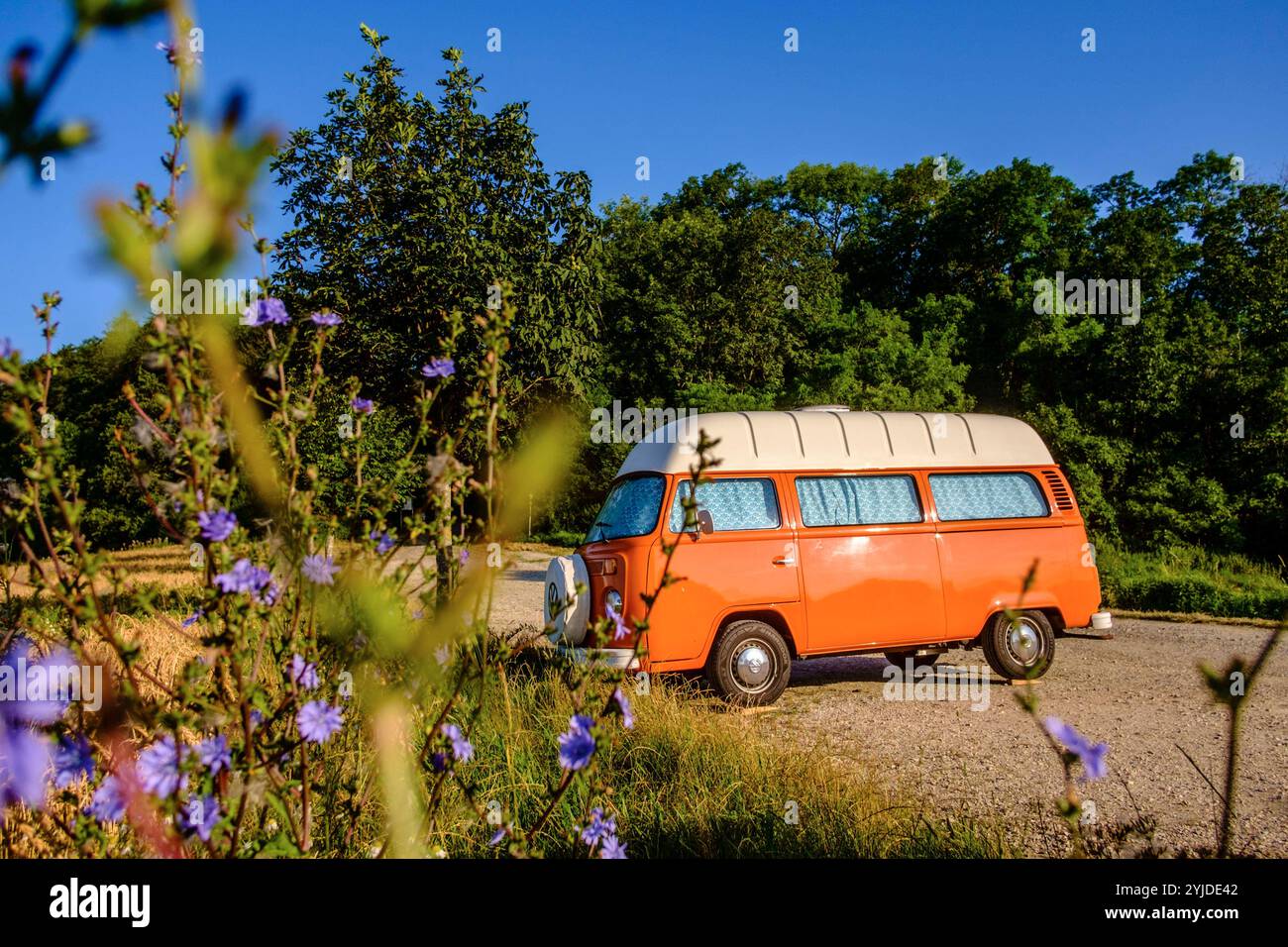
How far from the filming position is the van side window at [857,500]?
730cm

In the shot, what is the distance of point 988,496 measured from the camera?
7.94 meters

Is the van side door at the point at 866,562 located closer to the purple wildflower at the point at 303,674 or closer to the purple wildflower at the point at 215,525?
the purple wildflower at the point at 303,674

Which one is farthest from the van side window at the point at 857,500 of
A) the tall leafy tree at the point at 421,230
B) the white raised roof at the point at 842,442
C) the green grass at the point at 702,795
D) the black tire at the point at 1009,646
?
the tall leafy tree at the point at 421,230

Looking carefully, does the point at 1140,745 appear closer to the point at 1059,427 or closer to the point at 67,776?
the point at 67,776

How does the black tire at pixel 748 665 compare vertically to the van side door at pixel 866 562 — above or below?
below

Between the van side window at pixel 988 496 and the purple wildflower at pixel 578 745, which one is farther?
the van side window at pixel 988 496

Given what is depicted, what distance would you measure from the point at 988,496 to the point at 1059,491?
2.77ft

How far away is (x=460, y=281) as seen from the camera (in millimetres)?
11133

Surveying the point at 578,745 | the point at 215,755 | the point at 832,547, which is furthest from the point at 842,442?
the point at 215,755

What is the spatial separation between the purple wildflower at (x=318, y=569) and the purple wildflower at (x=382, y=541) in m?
0.22

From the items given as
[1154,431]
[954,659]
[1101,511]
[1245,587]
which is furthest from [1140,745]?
[1154,431]

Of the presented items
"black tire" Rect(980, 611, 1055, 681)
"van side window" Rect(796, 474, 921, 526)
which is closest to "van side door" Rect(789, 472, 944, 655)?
"van side window" Rect(796, 474, 921, 526)

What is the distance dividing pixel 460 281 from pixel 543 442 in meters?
10.9
